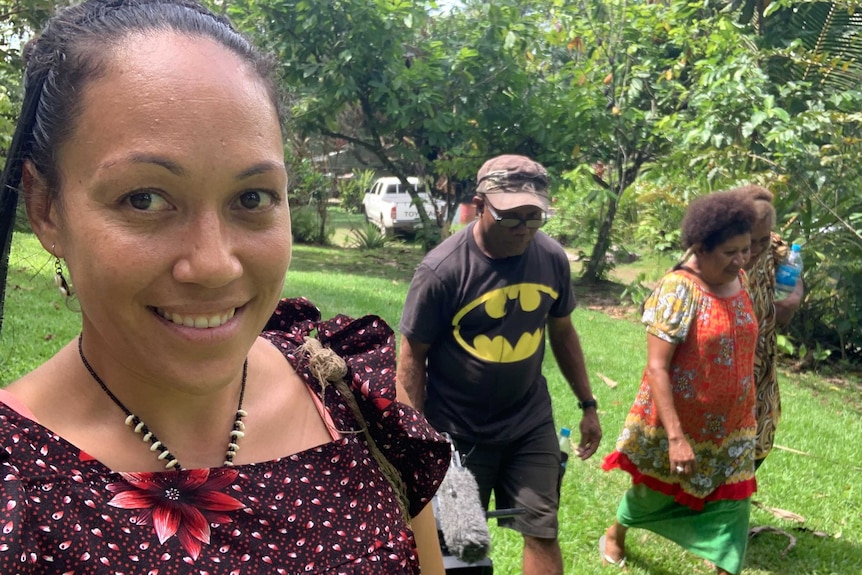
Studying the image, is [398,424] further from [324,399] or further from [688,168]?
[688,168]

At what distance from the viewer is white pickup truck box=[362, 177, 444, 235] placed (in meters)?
16.2

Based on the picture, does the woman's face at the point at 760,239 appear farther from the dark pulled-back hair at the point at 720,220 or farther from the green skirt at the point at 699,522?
the green skirt at the point at 699,522

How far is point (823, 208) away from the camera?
692 cm

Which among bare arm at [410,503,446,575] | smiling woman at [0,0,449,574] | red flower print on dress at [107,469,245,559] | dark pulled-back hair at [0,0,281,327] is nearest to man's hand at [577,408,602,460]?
bare arm at [410,503,446,575]

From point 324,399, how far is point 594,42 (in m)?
10.1

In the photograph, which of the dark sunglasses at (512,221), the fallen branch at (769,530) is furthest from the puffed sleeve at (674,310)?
the fallen branch at (769,530)

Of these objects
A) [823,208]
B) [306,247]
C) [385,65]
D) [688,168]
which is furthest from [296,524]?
[306,247]

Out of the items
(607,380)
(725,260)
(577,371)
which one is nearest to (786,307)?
(725,260)

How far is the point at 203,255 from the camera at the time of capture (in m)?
1.07

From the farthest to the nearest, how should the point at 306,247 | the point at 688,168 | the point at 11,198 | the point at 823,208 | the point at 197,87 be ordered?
the point at 306,247
the point at 688,168
the point at 823,208
the point at 11,198
the point at 197,87

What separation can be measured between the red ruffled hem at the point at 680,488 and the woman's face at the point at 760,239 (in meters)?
1.09

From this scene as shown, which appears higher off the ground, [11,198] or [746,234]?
[11,198]

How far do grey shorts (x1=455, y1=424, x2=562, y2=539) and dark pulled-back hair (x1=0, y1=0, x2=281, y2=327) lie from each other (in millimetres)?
2298

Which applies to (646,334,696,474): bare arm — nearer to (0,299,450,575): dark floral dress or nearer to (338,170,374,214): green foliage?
(0,299,450,575): dark floral dress
